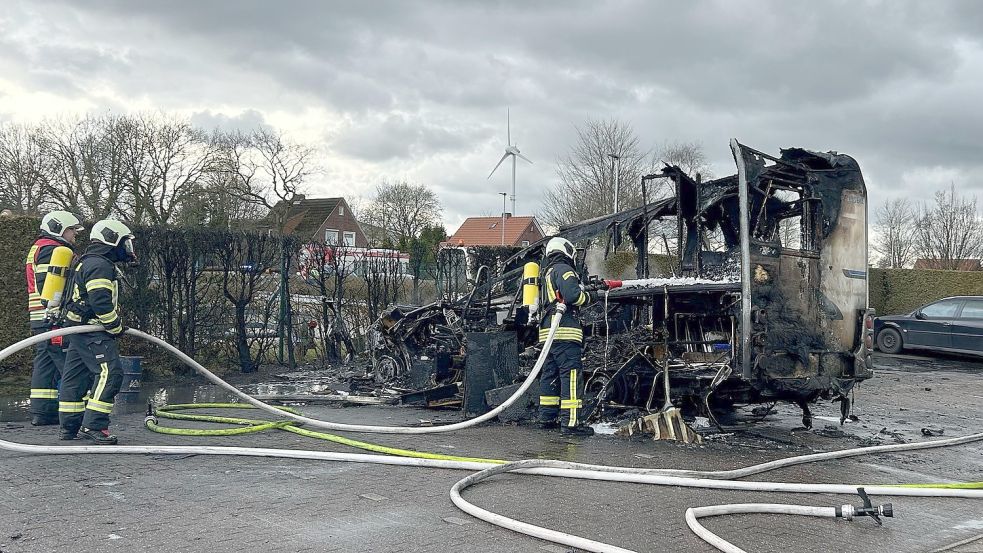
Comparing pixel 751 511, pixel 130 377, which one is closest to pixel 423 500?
pixel 751 511

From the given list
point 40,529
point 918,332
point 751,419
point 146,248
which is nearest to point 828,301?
point 751,419

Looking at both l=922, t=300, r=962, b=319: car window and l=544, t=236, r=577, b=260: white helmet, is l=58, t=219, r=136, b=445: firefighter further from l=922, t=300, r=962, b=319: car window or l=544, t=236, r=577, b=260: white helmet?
l=922, t=300, r=962, b=319: car window

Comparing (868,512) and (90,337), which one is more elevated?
(90,337)

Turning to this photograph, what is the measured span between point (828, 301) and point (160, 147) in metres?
30.7

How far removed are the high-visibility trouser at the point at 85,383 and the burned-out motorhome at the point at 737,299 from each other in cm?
353

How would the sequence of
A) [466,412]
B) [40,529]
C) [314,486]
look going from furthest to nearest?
[466,412] < [314,486] < [40,529]

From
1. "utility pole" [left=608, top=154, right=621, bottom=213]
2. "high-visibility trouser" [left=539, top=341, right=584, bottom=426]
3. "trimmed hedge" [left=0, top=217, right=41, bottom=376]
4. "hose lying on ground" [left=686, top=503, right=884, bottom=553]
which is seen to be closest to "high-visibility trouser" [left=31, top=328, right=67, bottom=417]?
"trimmed hedge" [left=0, top=217, right=41, bottom=376]

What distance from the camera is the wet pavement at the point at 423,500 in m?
4.26

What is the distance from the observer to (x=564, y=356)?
7.76 meters

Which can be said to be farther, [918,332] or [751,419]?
[918,332]

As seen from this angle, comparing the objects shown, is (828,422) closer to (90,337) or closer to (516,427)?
(516,427)

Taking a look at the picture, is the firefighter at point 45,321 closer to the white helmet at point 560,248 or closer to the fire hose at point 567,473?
the fire hose at point 567,473

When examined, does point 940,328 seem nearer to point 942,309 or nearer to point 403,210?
point 942,309

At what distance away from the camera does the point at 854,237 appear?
8.08m
